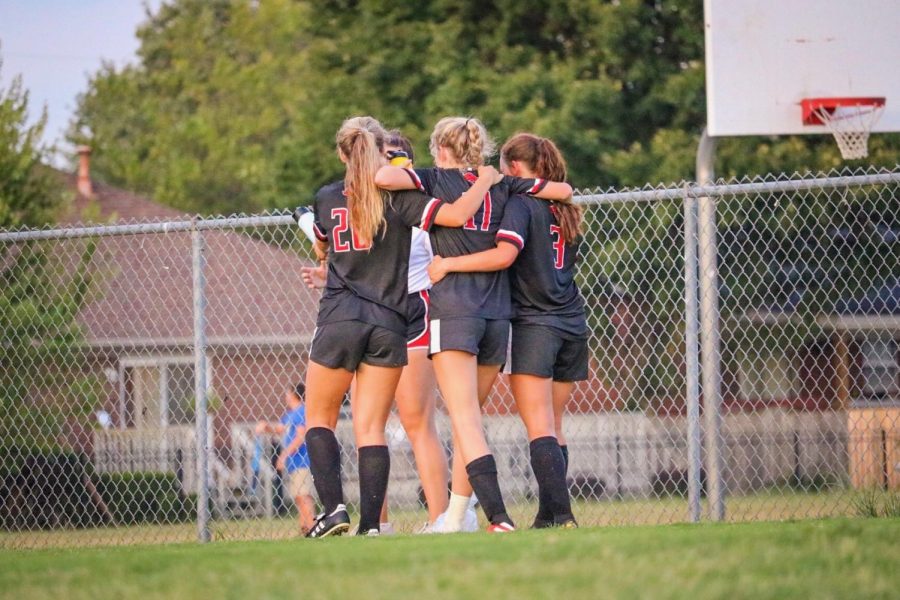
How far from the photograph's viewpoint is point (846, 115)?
1064 cm

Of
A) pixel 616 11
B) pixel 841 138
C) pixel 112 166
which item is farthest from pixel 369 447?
pixel 112 166

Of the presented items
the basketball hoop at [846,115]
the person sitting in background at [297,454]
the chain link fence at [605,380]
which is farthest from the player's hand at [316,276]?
the basketball hoop at [846,115]

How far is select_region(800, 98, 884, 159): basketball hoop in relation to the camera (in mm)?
10578

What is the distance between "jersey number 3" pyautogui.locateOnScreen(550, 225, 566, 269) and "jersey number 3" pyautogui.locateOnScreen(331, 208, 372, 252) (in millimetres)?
983

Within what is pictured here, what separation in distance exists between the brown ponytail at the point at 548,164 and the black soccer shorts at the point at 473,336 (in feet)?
2.12

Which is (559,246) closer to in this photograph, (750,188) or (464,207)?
(464,207)

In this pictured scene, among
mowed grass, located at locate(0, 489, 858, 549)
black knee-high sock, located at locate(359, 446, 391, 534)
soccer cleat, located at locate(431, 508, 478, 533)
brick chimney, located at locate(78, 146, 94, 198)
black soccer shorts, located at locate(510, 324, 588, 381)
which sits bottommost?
mowed grass, located at locate(0, 489, 858, 549)

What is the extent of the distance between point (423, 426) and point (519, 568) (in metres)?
2.47

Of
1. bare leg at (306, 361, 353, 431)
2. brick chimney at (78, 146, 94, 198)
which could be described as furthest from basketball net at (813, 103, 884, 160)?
brick chimney at (78, 146, 94, 198)

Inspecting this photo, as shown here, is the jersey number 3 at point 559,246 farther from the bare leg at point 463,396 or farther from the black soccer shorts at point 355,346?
the black soccer shorts at point 355,346

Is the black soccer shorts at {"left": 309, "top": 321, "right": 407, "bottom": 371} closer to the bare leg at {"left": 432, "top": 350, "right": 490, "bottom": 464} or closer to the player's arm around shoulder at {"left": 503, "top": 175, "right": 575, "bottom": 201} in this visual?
the bare leg at {"left": 432, "top": 350, "right": 490, "bottom": 464}

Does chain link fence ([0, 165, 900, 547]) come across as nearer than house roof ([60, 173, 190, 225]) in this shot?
Yes

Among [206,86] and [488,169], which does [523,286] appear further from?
[206,86]

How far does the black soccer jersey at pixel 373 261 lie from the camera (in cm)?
646
